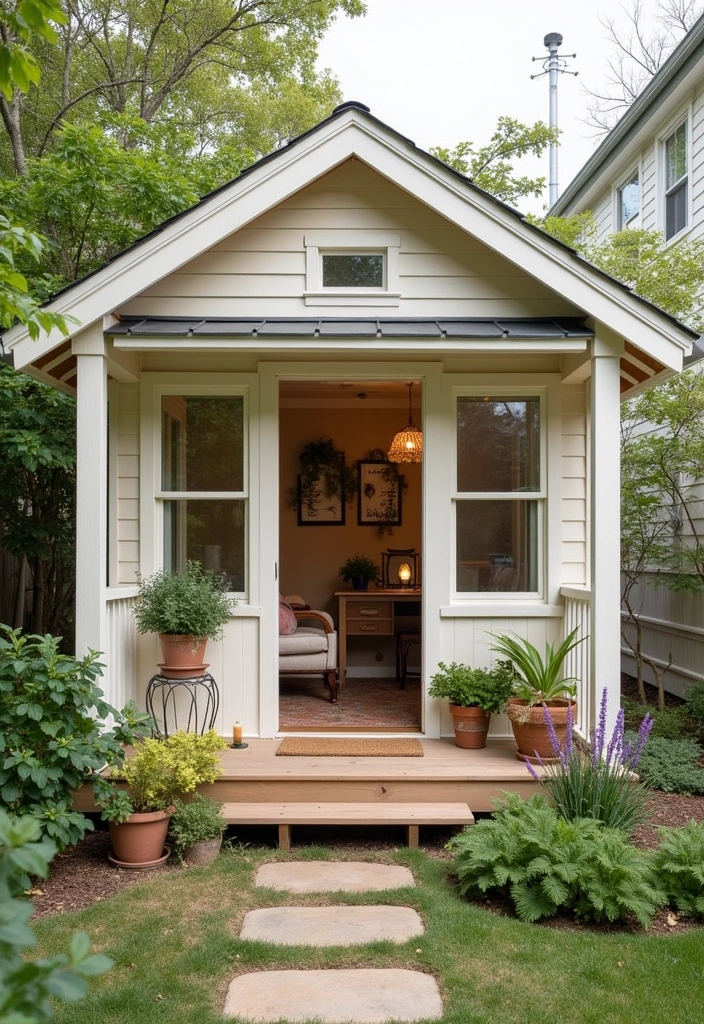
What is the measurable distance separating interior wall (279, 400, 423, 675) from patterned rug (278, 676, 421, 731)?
1311 mm

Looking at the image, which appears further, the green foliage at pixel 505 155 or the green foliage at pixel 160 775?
the green foliage at pixel 505 155

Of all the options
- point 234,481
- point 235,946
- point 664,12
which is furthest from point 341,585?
point 664,12

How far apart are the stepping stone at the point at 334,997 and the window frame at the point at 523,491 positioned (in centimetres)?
259

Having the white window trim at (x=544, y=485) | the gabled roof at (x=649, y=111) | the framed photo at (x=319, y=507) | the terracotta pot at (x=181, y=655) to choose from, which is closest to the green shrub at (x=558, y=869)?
the white window trim at (x=544, y=485)

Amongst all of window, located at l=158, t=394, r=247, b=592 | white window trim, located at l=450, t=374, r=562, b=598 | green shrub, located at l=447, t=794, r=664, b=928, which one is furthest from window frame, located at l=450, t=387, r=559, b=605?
green shrub, located at l=447, t=794, r=664, b=928

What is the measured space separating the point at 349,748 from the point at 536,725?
112 centimetres

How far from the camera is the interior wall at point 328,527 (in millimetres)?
8938

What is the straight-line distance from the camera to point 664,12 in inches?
500

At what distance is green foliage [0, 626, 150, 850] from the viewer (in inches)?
147

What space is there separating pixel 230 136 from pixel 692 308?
844 cm

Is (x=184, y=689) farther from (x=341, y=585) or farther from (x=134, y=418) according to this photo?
(x=341, y=585)

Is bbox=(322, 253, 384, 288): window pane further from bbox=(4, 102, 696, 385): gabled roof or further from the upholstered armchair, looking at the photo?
the upholstered armchair

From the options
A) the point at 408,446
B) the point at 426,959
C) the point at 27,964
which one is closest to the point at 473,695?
the point at 426,959

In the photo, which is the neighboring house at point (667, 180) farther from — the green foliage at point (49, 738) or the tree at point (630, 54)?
the green foliage at point (49, 738)
